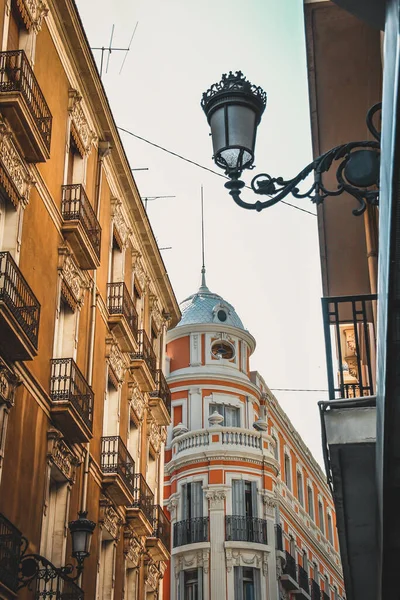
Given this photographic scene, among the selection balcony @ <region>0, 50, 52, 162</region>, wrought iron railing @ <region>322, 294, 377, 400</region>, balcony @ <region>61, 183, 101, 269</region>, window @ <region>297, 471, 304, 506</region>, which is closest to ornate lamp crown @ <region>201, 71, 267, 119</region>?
wrought iron railing @ <region>322, 294, 377, 400</region>

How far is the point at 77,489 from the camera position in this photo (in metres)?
16.8

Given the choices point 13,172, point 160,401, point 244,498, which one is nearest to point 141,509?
point 160,401

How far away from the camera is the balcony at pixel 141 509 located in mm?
20484

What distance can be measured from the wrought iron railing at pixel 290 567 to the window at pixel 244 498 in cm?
253

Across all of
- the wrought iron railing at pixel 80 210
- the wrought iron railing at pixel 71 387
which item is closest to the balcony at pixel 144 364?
the wrought iron railing at pixel 80 210

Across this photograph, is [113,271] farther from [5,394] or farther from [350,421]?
[350,421]

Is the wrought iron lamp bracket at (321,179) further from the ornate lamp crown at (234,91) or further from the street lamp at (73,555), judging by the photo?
the street lamp at (73,555)

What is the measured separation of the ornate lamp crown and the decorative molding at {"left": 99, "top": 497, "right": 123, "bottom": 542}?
12776 millimetres

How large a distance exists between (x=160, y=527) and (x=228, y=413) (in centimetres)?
1407

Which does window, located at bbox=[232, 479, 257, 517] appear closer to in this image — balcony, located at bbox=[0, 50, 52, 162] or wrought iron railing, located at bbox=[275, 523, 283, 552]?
wrought iron railing, located at bbox=[275, 523, 283, 552]

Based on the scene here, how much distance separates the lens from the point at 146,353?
2288 cm

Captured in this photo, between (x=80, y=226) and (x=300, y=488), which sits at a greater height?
(x=300, y=488)

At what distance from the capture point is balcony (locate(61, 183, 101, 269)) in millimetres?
16844

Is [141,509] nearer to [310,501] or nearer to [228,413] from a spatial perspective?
[228,413]
